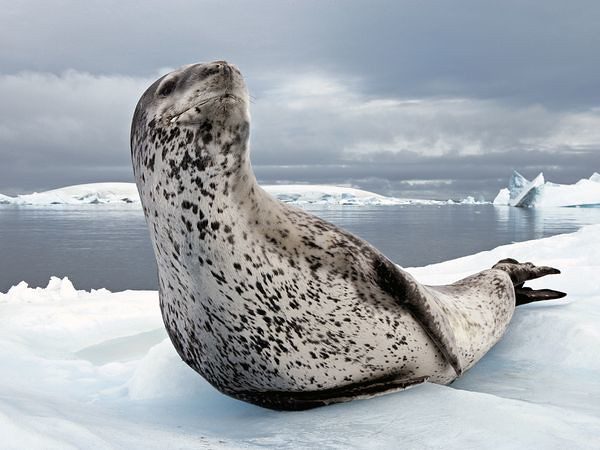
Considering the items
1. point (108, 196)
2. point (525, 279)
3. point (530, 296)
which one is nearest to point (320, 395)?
point (530, 296)

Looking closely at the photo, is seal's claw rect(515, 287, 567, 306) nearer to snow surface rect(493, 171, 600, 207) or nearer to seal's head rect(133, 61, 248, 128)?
seal's head rect(133, 61, 248, 128)

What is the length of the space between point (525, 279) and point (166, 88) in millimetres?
3560

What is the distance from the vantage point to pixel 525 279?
4789mm

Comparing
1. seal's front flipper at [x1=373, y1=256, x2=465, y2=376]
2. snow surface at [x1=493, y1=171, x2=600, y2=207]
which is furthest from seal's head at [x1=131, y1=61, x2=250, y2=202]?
snow surface at [x1=493, y1=171, x2=600, y2=207]

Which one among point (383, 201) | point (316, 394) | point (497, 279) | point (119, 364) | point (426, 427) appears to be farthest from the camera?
point (383, 201)

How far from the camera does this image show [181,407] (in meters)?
3.00

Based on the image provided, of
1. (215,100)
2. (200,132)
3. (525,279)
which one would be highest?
(215,100)

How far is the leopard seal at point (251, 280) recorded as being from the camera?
232 centimetres

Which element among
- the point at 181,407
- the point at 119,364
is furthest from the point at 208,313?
the point at 119,364

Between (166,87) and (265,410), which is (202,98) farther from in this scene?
(265,410)

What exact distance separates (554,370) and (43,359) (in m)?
3.52

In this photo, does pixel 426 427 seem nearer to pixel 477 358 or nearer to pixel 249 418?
pixel 249 418

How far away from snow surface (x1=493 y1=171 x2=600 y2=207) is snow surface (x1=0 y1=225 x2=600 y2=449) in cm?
5432

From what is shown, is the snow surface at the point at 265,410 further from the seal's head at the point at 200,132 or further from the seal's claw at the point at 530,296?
the seal's head at the point at 200,132
